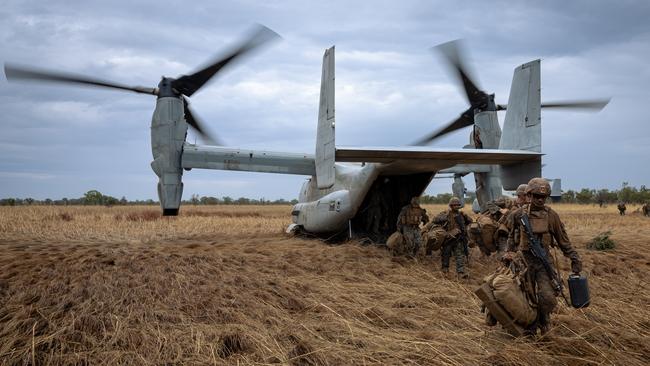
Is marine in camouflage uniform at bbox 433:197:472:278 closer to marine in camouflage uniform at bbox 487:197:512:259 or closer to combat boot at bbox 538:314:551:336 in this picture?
marine in camouflage uniform at bbox 487:197:512:259

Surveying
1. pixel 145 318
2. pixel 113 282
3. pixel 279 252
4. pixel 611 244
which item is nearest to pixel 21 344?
pixel 145 318

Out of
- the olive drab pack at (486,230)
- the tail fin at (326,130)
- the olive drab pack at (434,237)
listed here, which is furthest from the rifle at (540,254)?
the tail fin at (326,130)

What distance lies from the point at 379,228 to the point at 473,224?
396 cm

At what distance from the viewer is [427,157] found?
406 inches

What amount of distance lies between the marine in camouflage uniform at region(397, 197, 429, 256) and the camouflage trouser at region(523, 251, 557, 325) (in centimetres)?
566

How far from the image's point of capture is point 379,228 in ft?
44.1

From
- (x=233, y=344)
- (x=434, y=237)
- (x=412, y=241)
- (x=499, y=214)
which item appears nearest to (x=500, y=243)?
(x=499, y=214)

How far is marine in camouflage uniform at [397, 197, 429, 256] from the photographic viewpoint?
11.0 metres

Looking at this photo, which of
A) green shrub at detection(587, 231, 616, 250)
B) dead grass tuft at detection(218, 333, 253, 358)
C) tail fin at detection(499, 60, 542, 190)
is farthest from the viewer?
green shrub at detection(587, 231, 616, 250)

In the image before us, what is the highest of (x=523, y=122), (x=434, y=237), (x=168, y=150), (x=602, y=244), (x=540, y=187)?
(x=523, y=122)

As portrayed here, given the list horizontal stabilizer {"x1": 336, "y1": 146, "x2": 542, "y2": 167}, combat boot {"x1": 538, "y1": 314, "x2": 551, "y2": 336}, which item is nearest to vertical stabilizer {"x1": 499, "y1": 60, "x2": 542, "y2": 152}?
horizontal stabilizer {"x1": 336, "y1": 146, "x2": 542, "y2": 167}

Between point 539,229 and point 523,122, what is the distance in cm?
703

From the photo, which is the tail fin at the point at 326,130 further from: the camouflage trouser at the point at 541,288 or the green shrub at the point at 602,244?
the green shrub at the point at 602,244

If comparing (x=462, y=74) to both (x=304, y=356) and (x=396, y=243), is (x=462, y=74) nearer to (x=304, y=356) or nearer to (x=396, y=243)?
(x=396, y=243)
